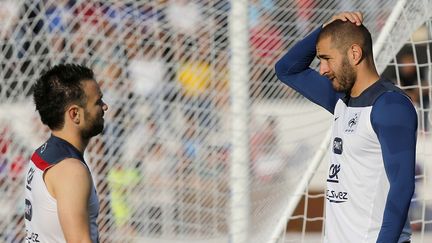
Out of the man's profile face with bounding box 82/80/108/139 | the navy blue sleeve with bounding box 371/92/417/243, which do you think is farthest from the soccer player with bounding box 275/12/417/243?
the man's profile face with bounding box 82/80/108/139

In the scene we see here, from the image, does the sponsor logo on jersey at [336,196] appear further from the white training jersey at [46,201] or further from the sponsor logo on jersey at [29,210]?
the sponsor logo on jersey at [29,210]

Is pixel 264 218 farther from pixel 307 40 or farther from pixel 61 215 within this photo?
pixel 61 215

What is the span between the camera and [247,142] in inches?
220

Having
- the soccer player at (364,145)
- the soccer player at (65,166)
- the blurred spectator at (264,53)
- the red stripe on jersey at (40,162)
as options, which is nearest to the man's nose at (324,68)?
the soccer player at (364,145)

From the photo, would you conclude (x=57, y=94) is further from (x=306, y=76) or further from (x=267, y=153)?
(x=267, y=153)

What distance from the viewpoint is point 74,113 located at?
3506 mm

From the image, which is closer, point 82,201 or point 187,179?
point 82,201

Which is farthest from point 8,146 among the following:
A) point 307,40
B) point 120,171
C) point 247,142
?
point 307,40

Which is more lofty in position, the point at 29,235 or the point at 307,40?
the point at 307,40

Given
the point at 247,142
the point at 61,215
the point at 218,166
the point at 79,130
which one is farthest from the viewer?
the point at 218,166

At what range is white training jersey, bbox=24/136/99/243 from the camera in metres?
3.37

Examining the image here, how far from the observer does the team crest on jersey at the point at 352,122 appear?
3486 mm

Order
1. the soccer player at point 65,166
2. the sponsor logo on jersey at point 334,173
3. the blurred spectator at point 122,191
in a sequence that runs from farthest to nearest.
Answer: the blurred spectator at point 122,191 < the sponsor logo on jersey at point 334,173 < the soccer player at point 65,166

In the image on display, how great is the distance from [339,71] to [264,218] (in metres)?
2.24
